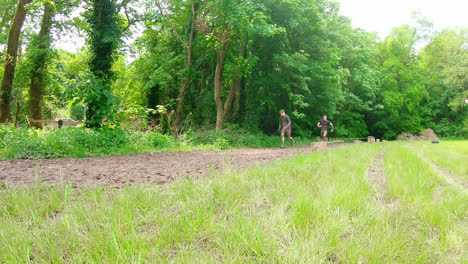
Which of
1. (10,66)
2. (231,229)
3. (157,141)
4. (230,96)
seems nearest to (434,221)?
(231,229)

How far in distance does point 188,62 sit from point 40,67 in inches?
332

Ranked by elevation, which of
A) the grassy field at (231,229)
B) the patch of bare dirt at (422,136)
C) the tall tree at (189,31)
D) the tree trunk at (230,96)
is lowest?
the grassy field at (231,229)

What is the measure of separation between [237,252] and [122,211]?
3.16ft

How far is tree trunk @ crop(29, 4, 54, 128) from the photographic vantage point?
14.0 meters

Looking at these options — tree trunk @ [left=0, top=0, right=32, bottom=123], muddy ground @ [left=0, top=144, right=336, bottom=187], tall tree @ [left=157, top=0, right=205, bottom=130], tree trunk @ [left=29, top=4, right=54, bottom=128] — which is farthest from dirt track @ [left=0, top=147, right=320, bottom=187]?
tree trunk @ [left=29, top=4, right=54, bottom=128]

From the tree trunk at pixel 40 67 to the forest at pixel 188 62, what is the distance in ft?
0.18

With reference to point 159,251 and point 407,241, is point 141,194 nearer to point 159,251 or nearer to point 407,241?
point 159,251

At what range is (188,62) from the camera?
15.4 m

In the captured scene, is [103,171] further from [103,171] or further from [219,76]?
[219,76]

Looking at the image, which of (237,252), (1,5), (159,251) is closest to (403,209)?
(237,252)

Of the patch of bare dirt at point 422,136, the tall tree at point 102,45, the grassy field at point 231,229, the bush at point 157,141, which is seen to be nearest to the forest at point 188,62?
the tall tree at point 102,45

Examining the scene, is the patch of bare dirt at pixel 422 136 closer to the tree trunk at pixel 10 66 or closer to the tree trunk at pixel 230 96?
the tree trunk at pixel 230 96

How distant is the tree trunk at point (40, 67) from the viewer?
1397cm

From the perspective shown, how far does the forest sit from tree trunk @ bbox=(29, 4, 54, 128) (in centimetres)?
6
